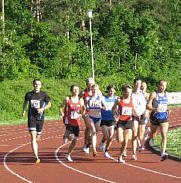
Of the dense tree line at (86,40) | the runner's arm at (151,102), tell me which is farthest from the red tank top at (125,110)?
the dense tree line at (86,40)

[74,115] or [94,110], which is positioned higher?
[94,110]

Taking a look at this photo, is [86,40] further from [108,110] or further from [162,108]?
[162,108]

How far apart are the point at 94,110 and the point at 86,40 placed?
37556mm

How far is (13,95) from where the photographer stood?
110 feet

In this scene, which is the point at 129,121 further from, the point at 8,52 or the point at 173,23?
the point at 173,23

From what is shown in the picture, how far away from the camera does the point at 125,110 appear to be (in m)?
12.6

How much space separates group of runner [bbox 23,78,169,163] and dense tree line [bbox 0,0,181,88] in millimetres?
24477

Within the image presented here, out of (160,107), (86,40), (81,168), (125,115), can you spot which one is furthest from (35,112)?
(86,40)

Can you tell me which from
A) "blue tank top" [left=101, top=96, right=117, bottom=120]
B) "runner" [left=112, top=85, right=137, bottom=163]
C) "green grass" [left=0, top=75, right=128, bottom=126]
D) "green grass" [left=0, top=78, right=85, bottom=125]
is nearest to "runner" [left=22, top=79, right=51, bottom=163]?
"blue tank top" [left=101, top=96, right=117, bottom=120]

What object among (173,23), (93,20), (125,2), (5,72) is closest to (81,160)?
(5,72)

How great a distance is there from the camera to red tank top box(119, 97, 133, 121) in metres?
12.6

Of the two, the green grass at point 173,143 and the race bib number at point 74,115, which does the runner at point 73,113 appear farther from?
the green grass at point 173,143

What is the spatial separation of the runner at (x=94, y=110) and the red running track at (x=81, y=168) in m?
0.67

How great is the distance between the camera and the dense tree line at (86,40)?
140 ft
